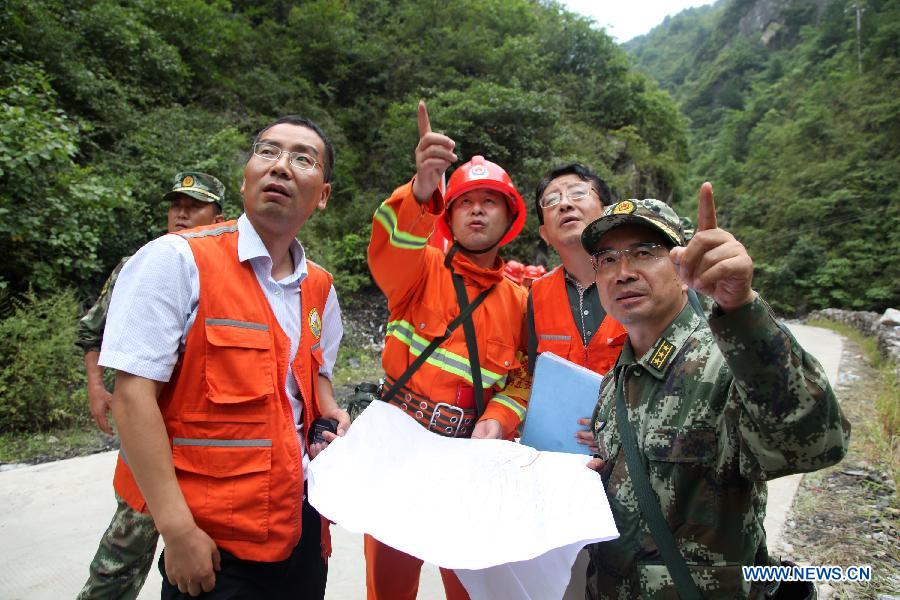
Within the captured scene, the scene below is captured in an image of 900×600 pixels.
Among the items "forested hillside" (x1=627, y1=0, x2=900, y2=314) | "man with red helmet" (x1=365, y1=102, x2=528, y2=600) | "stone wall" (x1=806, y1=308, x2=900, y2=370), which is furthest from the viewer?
"forested hillside" (x1=627, y1=0, x2=900, y2=314)

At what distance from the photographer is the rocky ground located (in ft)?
7.88

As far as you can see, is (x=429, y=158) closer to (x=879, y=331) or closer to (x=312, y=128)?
(x=312, y=128)

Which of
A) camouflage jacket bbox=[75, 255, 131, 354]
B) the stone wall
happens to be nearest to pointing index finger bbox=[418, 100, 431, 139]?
camouflage jacket bbox=[75, 255, 131, 354]

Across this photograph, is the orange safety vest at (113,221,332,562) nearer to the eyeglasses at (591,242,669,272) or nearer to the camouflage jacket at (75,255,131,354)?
the eyeglasses at (591,242,669,272)

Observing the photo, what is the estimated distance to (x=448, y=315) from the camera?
2045 mm

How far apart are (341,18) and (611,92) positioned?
904cm

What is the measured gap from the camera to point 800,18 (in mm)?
48344

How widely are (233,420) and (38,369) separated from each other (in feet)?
15.3

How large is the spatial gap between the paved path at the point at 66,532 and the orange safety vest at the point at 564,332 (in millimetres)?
1489

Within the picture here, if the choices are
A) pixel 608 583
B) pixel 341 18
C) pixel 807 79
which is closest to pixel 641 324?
pixel 608 583

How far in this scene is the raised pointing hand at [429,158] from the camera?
1.68 meters

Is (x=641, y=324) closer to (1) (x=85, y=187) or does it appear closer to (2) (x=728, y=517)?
(2) (x=728, y=517)

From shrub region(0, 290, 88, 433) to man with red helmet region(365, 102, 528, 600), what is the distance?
13.9 feet

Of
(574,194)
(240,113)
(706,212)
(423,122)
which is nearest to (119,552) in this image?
(423,122)
